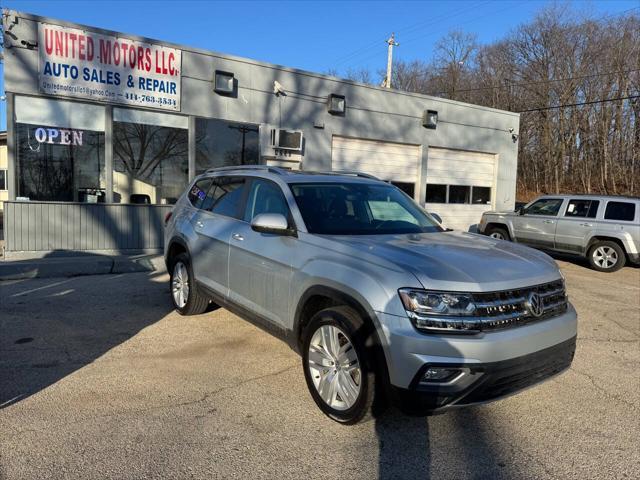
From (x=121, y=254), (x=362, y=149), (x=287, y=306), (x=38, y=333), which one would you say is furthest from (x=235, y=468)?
(x=362, y=149)

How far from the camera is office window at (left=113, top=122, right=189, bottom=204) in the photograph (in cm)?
1027

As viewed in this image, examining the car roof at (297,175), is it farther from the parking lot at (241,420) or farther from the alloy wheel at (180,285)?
the parking lot at (241,420)

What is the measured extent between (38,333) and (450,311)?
4.49 meters

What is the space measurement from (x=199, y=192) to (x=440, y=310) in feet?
12.9

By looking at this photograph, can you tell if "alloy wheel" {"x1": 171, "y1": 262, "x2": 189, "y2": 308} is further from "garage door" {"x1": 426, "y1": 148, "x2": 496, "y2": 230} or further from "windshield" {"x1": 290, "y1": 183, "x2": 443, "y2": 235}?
"garage door" {"x1": 426, "y1": 148, "x2": 496, "y2": 230}

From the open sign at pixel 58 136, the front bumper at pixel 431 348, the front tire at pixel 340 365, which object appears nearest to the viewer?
the front bumper at pixel 431 348

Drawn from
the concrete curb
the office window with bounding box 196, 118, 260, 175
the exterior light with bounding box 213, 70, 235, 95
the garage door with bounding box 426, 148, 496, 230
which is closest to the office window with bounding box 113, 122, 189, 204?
the office window with bounding box 196, 118, 260, 175

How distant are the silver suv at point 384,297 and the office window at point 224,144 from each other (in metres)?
6.60

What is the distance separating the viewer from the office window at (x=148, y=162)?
10.3 meters

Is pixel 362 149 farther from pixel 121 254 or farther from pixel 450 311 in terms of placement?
pixel 450 311

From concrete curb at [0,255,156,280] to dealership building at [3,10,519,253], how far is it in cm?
95

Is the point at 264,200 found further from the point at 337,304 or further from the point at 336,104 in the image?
the point at 336,104

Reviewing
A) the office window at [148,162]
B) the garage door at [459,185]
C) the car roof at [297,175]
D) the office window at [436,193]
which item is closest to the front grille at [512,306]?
the car roof at [297,175]

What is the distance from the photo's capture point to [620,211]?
35.3 ft
